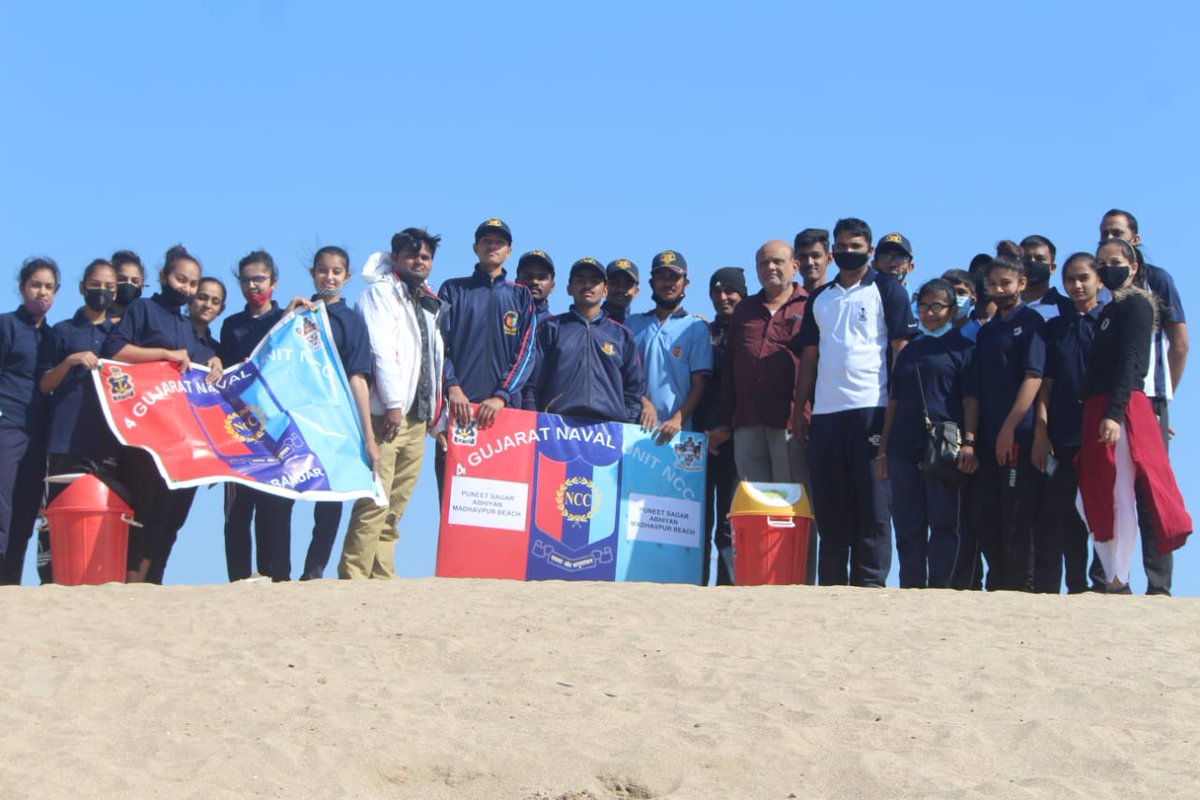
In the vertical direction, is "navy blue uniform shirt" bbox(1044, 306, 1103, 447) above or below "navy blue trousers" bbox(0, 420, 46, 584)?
above

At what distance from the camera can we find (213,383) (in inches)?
368

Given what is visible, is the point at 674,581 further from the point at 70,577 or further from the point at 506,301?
the point at 70,577

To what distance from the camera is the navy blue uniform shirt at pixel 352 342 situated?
9.52 metres

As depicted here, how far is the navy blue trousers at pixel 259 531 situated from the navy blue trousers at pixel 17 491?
1.12 metres

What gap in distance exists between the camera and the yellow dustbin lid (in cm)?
931

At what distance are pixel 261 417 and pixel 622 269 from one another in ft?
9.31

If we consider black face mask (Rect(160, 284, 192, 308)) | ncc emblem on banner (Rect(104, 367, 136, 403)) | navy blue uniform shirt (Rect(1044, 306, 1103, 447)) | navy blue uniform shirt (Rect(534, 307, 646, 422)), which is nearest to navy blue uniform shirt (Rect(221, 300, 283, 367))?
black face mask (Rect(160, 284, 192, 308))

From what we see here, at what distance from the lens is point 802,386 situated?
9.74m

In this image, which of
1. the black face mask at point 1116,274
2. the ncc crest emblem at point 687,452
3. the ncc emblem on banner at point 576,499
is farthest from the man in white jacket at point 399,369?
the black face mask at point 1116,274

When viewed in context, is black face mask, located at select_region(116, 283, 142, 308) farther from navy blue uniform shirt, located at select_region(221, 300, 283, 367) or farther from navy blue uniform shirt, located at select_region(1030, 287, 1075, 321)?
navy blue uniform shirt, located at select_region(1030, 287, 1075, 321)

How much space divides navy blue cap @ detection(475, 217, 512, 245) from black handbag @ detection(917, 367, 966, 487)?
3132 millimetres

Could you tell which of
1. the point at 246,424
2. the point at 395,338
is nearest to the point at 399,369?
the point at 395,338

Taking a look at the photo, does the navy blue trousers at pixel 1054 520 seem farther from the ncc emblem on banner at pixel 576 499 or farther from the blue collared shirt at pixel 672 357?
the ncc emblem on banner at pixel 576 499

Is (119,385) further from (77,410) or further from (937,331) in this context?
(937,331)
